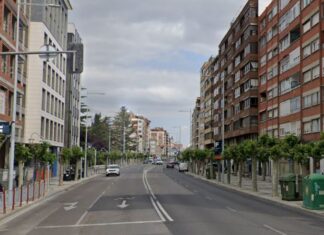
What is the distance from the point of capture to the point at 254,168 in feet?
135

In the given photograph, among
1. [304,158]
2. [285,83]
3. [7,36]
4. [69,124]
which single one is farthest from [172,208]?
[69,124]

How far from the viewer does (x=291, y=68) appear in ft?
198

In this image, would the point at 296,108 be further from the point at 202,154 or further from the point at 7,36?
the point at 7,36

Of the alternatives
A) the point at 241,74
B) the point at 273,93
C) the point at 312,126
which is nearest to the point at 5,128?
the point at 312,126

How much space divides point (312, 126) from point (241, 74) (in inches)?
1283

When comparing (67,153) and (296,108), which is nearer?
(67,153)

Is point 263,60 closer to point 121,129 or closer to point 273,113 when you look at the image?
point 273,113

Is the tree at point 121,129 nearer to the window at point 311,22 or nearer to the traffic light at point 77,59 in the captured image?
the window at point 311,22

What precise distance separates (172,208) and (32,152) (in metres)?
18.6

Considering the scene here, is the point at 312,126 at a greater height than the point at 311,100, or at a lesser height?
lesser

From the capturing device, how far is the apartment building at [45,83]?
55.6 meters

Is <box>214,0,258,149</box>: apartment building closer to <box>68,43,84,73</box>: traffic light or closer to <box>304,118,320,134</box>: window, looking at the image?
<box>304,118,320,134</box>: window

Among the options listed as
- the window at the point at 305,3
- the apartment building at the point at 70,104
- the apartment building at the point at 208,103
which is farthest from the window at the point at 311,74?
the apartment building at the point at 208,103

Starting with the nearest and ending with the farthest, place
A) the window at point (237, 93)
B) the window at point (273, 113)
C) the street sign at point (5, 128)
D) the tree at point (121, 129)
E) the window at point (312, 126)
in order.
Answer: the street sign at point (5, 128) < the window at point (312, 126) < the window at point (273, 113) < the window at point (237, 93) < the tree at point (121, 129)
